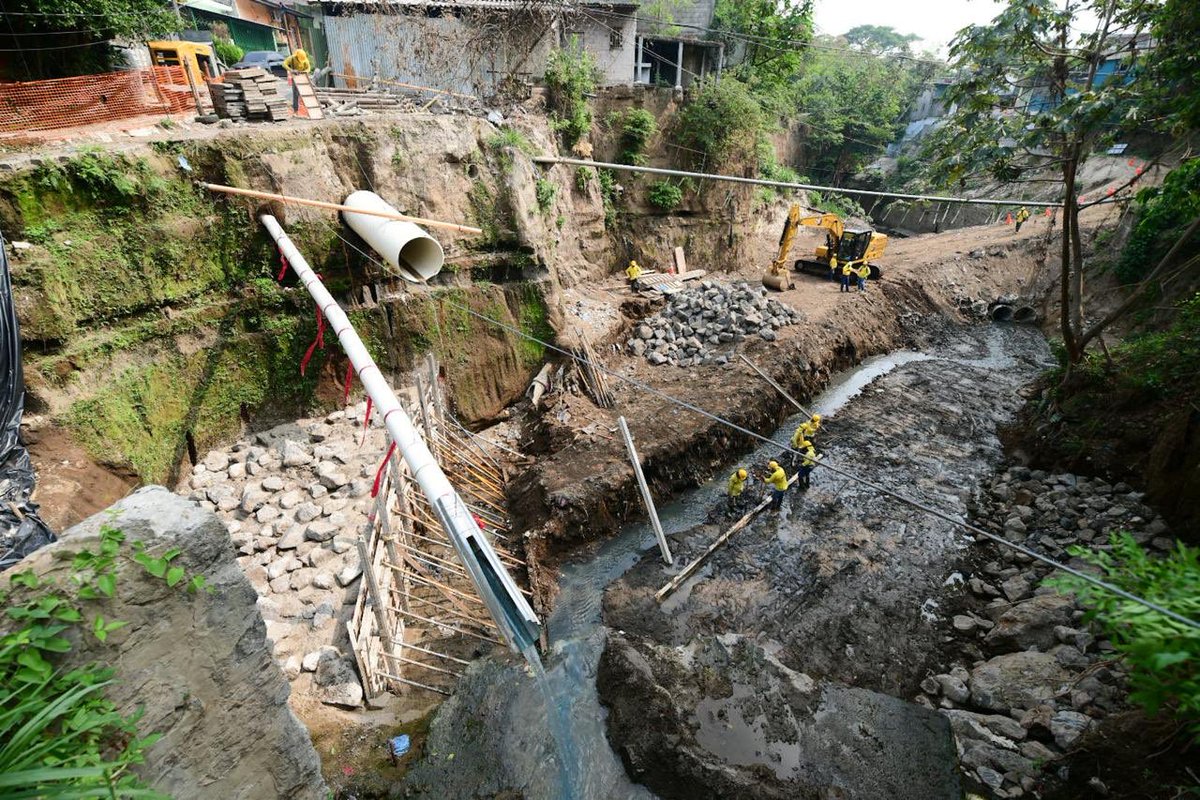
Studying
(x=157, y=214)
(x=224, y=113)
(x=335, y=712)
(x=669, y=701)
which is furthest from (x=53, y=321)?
(x=669, y=701)

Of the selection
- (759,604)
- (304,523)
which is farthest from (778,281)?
(304,523)

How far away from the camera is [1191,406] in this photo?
8609mm

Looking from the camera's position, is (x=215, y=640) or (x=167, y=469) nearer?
(x=215, y=640)

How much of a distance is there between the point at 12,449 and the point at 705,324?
14.9 metres

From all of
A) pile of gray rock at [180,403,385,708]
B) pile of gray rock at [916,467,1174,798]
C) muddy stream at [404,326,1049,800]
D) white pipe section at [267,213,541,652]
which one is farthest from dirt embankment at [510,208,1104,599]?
pile of gray rock at [916,467,1174,798]

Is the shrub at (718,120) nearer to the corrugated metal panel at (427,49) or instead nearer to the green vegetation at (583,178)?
the green vegetation at (583,178)

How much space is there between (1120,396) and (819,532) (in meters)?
6.29

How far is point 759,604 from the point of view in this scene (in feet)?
30.1

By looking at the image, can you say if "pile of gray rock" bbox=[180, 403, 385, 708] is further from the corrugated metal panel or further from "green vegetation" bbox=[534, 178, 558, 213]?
the corrugated metal panel

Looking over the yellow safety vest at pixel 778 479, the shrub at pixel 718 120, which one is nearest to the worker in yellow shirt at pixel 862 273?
the shrub at pixel 718 120

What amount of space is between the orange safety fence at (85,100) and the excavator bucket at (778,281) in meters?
18.2

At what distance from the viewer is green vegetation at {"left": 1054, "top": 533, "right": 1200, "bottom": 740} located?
9.47ft

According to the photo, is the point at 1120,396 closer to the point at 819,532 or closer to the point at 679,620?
the point at 819,532

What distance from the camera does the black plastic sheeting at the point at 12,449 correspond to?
650 cm
